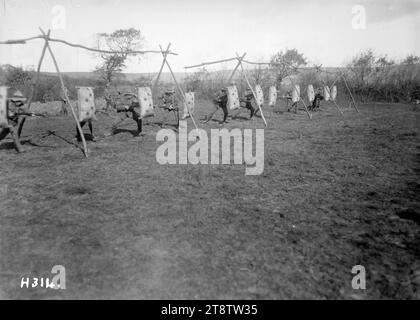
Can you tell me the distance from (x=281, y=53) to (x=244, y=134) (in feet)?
110

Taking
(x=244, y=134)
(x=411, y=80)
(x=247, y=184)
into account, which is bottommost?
(x=247, y=184)

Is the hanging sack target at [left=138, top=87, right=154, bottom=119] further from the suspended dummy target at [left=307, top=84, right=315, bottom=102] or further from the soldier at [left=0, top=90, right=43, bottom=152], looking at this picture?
the suspended dummy target at [left=307, top=84, right=315, bottom=102]

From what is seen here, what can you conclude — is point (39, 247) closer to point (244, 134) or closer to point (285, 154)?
point (285, 154)

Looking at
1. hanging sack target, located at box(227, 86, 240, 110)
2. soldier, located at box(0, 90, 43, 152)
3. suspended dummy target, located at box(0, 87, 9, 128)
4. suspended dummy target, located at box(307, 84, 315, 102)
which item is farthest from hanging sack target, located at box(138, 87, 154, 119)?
suspended dummy target, located at box(307, 84, 315, 102)

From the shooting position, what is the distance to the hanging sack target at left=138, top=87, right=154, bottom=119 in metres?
10.8

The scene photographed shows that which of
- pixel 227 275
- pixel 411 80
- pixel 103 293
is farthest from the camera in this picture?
Answer: pixel 411 80

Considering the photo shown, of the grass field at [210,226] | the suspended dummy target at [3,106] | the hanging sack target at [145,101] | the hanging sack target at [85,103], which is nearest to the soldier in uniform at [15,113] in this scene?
the suspended dummy target at [3,106]

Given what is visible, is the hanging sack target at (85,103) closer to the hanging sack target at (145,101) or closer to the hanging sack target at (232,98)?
the hanging sack target at (145,101)

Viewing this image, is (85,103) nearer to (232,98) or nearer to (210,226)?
(210,226)

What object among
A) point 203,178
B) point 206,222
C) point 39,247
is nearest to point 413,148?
point 203,178

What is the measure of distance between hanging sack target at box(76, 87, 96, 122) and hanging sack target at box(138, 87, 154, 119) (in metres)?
1.78

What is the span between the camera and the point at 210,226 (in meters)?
4.82

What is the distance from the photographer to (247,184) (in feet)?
22.2

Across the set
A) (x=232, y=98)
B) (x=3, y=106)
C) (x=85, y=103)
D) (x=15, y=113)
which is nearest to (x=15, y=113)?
(x=15, y=113)
